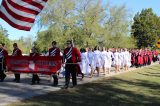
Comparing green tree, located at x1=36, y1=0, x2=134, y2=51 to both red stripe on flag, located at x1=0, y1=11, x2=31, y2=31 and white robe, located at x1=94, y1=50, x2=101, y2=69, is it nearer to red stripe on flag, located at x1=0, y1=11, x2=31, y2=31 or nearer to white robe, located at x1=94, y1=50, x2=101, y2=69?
white robe, located at x1=94, y1=50, x2=101, y2=69

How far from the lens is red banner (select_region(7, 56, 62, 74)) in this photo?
59.4 feet

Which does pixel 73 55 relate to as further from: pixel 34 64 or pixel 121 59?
pixel 121 59

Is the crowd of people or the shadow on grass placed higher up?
the crowd of people

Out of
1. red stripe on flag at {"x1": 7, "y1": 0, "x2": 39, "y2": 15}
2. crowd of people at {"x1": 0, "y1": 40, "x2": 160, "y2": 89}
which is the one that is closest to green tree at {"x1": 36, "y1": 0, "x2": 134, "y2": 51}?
crowd of people at {"x1": 0, "y1": 40, "x2": 160, "y2": 89}

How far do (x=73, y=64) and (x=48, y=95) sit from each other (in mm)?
3099

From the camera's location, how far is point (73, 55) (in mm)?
17281

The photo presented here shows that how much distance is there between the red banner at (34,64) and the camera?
18094 mm

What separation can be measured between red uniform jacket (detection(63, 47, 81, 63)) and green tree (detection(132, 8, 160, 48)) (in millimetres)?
85653

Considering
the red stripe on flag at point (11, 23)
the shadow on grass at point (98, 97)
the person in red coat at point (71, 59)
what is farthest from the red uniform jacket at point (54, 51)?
the red stripe on flag at point (11, 23)

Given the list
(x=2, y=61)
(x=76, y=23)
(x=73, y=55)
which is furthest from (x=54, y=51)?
(x=76, y=23)

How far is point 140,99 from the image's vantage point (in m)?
13.7

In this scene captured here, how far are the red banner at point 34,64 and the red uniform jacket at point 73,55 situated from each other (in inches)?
22.2

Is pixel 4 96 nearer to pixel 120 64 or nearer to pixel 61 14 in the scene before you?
pixel 120 64

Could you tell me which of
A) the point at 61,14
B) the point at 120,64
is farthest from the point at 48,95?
the point at 61,14
